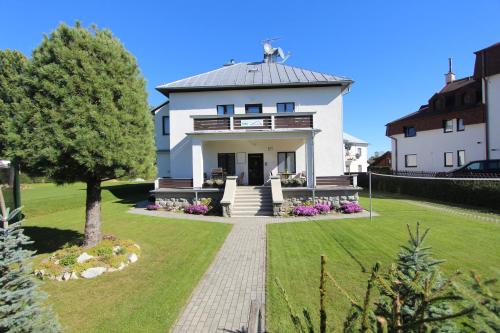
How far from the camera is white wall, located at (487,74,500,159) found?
2117 cm

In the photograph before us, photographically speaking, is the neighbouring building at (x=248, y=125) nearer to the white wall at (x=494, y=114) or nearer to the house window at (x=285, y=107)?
the house window at (x=285, y=107)

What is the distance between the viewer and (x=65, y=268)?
7387 millimetres

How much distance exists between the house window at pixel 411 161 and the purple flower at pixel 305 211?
19.5 m

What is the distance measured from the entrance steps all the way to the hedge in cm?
1316

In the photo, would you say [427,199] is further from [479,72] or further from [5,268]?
[5,268]

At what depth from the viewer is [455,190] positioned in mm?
18688

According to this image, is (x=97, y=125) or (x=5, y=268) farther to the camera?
(x=97, y=125)

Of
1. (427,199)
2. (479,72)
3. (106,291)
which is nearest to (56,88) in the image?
(106,291)

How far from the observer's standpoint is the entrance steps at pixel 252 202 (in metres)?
16.0

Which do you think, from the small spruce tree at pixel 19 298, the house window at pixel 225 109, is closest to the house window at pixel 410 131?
the house window at pixel 225 109

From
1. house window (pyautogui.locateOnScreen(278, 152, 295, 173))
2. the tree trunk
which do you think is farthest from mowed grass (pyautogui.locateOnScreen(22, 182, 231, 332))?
house window (pyautogui.locateOnScreen(278, 152, 295, 173))

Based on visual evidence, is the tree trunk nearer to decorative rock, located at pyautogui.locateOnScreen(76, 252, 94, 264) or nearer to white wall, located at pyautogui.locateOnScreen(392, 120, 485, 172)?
decorative rock, located at pyautogui.locateOnScreen(76, 252, 94, 264)

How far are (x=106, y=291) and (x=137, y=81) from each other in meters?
6.12

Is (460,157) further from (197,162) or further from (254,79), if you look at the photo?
(197,162)
